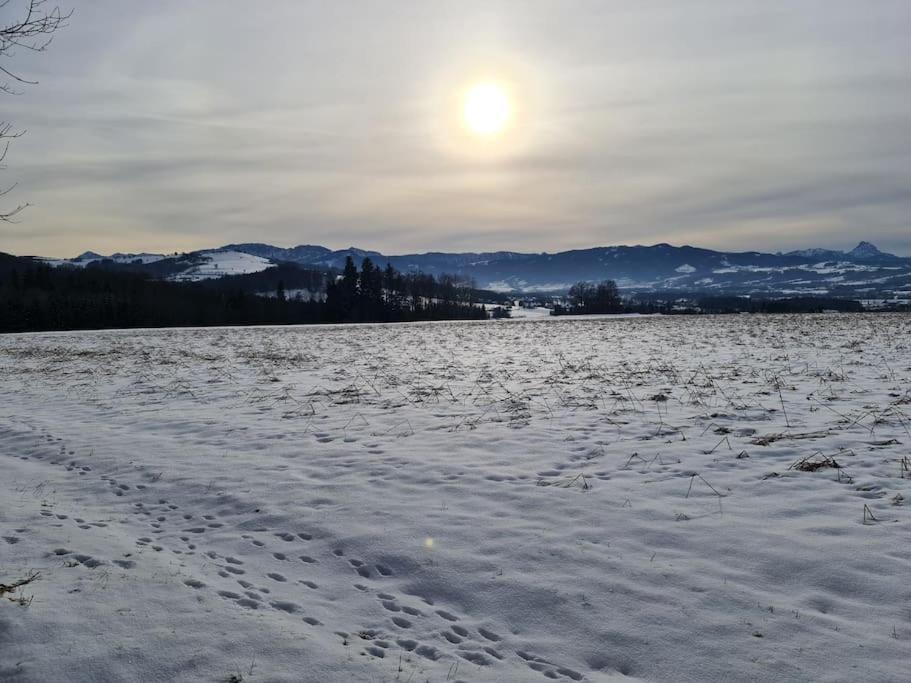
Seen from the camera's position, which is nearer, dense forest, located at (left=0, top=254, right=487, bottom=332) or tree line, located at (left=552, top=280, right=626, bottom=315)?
dense forest, located at (left=0, top=254, right=487, bottom=332)

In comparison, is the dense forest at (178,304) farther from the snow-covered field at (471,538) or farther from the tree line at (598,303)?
the snow-covered field at (471,538)

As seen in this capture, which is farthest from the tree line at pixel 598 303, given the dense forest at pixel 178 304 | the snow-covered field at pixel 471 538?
the snow-covered field at pixel 471 538

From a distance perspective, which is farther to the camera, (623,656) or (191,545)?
(191,545)

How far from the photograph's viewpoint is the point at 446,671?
416cm

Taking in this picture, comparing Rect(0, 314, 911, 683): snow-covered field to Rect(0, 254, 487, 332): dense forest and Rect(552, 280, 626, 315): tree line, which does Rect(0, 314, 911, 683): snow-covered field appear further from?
Rect(552, 280, 626, 315): tree line

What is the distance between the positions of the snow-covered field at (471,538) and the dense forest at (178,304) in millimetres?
87217

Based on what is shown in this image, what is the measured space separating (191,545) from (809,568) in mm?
6563

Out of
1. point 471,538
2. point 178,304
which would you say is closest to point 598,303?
point 178,304

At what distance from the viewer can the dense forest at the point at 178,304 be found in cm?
8500

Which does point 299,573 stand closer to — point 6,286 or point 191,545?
point 191,545

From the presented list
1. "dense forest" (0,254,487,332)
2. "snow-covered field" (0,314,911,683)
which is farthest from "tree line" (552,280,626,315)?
"snow-covered field" (0,314,911,683)

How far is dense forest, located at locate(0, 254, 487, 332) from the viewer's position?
85000mm

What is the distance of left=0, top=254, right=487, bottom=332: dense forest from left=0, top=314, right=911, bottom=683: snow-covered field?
8722cm

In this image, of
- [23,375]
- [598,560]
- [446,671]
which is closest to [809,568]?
[598,560]
